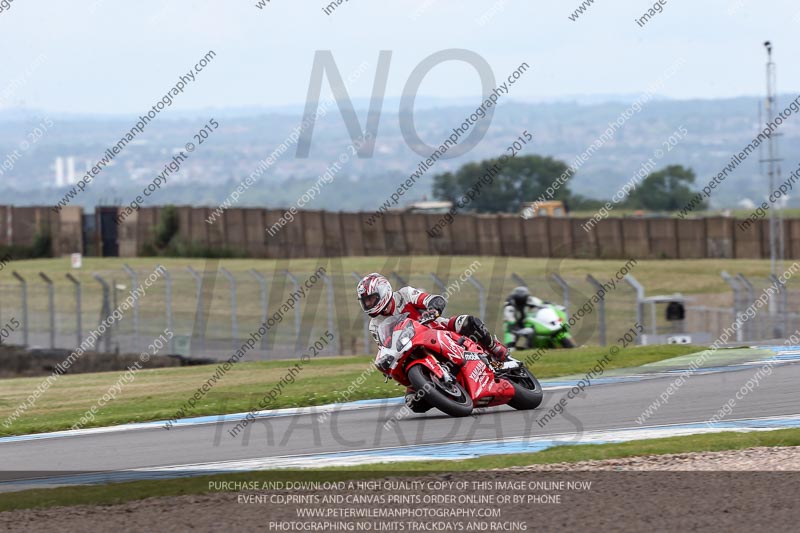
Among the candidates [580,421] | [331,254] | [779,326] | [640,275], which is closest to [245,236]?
[331,254]

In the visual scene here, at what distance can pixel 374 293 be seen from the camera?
11.8 meters

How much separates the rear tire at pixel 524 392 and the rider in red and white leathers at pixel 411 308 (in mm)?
309

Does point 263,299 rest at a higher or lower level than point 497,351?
higher

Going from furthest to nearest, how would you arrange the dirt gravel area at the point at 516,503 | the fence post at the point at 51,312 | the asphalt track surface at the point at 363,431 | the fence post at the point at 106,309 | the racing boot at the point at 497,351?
the fence post at the point at 51,312 < the fence post at the point at 106,309 < the racing boot at the point at 497,351 < the asphalt track surface at the point at 363,431 < the dirt gravel area at the point at 516,503

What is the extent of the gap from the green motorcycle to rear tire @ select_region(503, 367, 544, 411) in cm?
861

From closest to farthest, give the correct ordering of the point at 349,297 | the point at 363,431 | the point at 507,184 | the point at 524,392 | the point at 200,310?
the point at 363,431, the point at 524,392, the point at 200,310, the point at 349,297, the point at 507,184

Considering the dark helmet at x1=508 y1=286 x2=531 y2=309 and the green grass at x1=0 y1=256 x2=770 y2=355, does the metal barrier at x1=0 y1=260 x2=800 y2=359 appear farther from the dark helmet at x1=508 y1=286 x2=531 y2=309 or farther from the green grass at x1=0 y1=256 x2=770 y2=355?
the dark helmet at x1=508 y1=286 x2=531 y2=309

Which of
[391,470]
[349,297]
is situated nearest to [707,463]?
[391,470]

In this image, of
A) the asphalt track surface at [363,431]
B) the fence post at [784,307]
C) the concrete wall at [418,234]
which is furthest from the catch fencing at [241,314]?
the concrete wall at [418,234]

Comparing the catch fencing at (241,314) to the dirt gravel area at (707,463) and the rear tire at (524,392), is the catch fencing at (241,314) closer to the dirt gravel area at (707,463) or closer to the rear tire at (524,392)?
the rear tire at (524,392)

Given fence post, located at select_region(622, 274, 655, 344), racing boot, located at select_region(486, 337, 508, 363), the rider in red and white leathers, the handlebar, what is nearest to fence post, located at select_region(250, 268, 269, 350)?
fence post, located at select_region(622, 274, 655, 344)

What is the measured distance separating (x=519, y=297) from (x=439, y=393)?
962 centimetres

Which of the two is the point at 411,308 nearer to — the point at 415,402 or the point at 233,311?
the point at 415,402

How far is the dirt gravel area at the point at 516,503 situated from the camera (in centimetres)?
754
